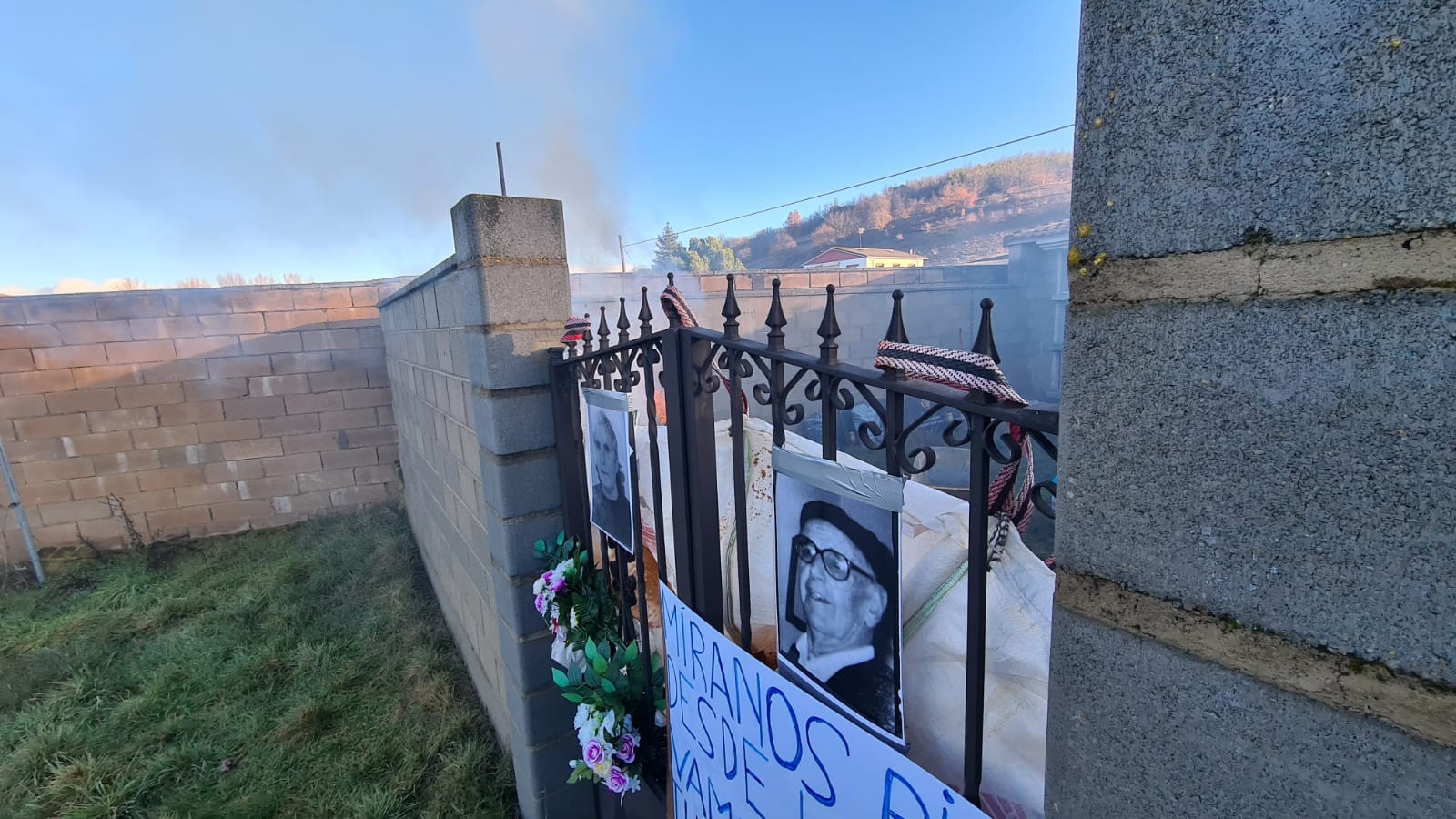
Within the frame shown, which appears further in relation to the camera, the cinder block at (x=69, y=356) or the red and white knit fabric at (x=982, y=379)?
the cinder block at (x=69, y=356)

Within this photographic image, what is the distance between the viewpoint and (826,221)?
39594 mm

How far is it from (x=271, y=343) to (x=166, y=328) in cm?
86

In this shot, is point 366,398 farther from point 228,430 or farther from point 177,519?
point 177,519

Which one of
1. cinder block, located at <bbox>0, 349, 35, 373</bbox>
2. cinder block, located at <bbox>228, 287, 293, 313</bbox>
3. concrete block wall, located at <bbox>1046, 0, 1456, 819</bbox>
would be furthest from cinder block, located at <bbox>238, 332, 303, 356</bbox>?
concrete block wall, located at <bbox>1046, 0, 1456, 819</bbox>

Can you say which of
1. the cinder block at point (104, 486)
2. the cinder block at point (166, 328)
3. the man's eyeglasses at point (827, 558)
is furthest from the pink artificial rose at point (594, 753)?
the cinder block at point (104, 486)

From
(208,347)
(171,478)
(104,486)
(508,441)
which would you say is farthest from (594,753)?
(104,486)

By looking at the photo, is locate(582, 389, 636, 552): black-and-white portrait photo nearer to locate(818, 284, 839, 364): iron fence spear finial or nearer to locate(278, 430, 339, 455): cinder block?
locate(818, 284, 839, 364): iron fence spear finial

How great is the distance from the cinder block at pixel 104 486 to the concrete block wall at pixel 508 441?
506cm

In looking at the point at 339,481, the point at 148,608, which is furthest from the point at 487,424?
the point at 339,481

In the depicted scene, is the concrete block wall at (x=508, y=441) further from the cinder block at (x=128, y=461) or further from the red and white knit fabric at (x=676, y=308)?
the cinder block at (x=128, y=461)

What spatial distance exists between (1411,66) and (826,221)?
135ft

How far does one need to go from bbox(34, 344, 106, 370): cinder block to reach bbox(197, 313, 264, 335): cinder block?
818 mm

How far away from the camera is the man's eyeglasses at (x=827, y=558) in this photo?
1141 mm

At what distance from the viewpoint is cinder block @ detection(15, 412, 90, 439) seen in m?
5.75
